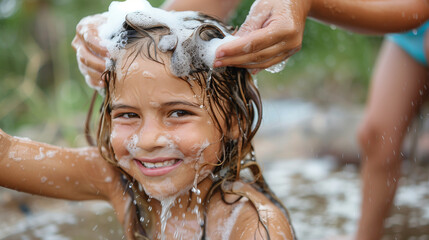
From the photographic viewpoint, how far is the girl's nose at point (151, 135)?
71.2 inches

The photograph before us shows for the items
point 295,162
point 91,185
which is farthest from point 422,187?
point 91,185

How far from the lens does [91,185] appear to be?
2266 mm

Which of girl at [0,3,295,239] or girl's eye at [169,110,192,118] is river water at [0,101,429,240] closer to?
girl at [0,3,295,239]

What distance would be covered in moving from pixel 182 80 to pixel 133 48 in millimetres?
224

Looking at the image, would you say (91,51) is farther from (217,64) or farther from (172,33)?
(217,64)

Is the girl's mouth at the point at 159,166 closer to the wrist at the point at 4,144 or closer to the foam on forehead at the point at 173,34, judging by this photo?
the foam on forehead at the point at 173,34

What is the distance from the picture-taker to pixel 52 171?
2.16 m

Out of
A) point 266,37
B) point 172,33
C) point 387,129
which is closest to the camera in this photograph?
point 266,37

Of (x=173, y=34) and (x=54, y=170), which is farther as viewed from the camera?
(x=54, y=170)

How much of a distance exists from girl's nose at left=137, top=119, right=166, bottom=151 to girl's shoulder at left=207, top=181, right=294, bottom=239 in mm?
467

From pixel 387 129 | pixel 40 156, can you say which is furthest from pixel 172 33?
pixel 387 129

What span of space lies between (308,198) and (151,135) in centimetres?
257

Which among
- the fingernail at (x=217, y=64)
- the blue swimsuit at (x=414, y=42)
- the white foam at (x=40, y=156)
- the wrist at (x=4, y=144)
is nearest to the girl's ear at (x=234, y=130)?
the fingernail at (x=217, y=64)

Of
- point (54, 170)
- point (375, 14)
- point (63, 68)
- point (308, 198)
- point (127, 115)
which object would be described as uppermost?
point (375, 14)
